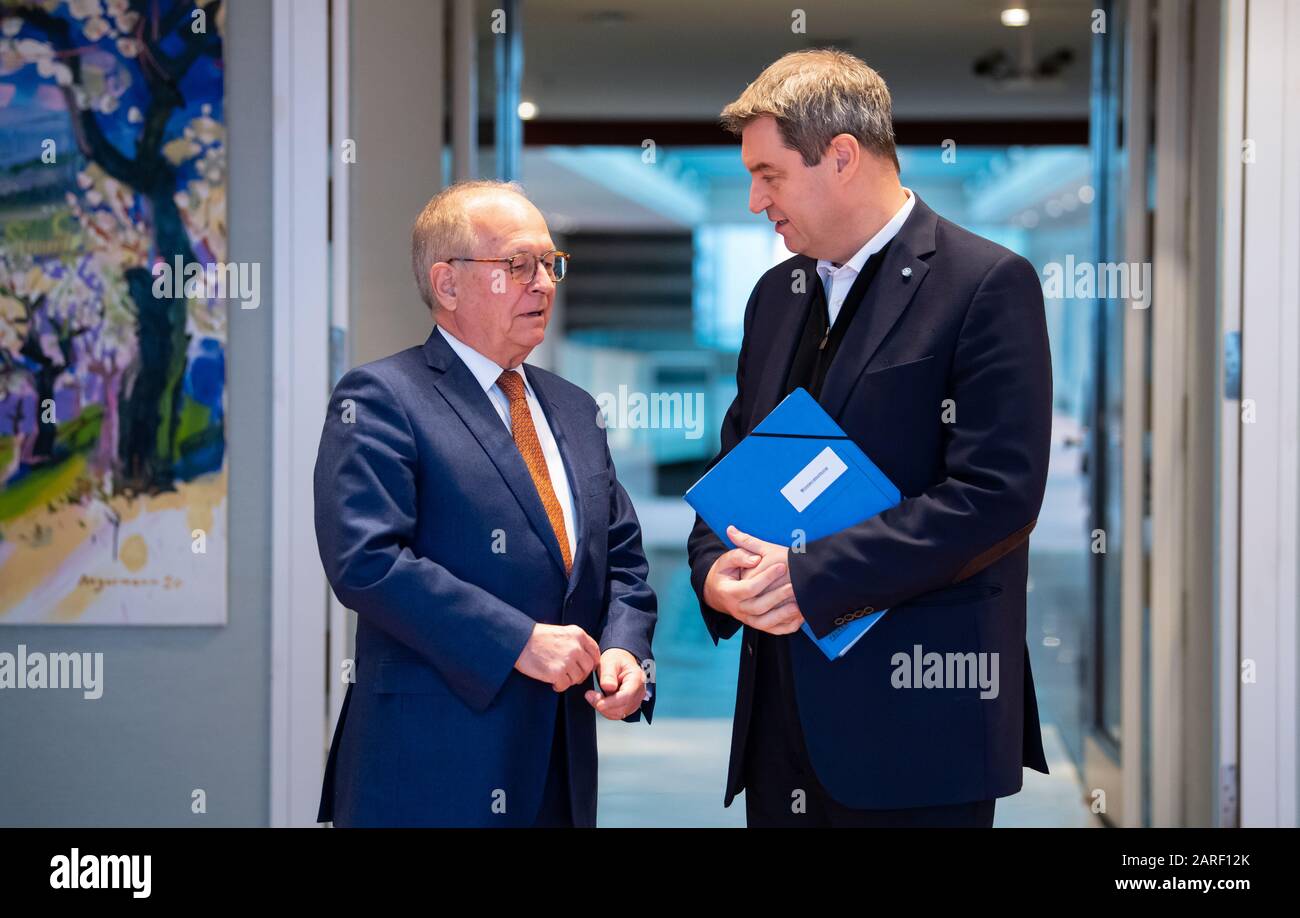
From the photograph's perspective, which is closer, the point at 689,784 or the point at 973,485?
the point at 973,485

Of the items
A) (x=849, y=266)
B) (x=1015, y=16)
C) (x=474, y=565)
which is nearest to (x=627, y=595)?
(x=474, y=565)

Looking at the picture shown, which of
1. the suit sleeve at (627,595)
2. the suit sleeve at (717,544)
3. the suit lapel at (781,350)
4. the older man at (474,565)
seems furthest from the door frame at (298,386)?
the suit lapel at (781,350)

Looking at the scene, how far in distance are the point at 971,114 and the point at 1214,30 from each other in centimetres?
557

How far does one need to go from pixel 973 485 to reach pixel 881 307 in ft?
1.08

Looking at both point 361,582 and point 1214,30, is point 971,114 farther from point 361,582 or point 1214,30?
point 361,582

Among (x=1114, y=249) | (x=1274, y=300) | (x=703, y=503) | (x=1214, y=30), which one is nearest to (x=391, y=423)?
(x=703, y=503)

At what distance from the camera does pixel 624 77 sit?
793 cm

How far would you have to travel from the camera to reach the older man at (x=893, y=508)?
2059mm

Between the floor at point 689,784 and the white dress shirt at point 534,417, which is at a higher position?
the white dress shirt at point 534,417

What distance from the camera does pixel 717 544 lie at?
233 centimetres

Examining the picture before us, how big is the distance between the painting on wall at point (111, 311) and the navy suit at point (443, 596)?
4.36 ft

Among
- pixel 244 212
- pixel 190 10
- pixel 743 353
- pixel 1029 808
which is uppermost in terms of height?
pixel 190 10

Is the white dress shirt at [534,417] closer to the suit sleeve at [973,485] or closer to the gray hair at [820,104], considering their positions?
the suit sleeve at [973,485]

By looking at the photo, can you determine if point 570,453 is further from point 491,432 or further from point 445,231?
point 445,231
